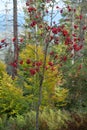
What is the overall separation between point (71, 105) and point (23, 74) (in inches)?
110

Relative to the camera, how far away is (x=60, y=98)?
14250 millimetres

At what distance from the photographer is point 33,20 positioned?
324 inches

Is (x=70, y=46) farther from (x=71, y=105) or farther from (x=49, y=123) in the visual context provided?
(x=71, y=105)

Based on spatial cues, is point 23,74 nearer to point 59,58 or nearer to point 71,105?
point 71,105

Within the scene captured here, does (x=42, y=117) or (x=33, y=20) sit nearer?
(x=33, y=20)

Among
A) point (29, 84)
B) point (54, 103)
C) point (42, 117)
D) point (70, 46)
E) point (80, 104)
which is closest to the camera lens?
point (70, 46)

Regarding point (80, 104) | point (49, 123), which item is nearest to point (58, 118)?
point (49, 123)

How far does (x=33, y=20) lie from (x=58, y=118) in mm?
2452

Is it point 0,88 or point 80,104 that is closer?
point 80,104

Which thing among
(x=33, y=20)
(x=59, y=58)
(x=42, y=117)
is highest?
(x=33, y=20)

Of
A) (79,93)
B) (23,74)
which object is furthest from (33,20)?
(23,74)

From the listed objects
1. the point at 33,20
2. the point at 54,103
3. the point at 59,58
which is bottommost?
the point at 54,103

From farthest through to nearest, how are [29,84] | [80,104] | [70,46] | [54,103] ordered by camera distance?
[29,84] → [54,103] → [80,104] → [70,46]

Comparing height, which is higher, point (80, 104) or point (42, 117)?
point (42, 117)
